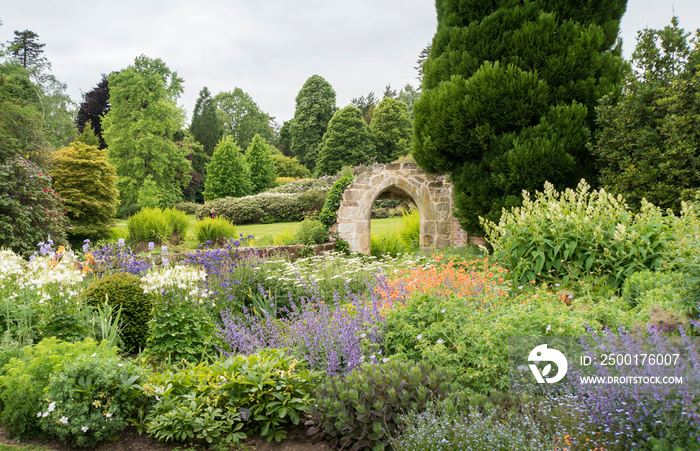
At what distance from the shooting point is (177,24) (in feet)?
24.1

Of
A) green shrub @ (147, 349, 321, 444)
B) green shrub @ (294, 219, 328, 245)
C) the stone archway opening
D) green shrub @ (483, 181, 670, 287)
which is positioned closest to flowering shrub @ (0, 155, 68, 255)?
green shrub @ (294, 219, 328, 245)

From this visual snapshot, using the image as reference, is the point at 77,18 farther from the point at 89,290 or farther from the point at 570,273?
the point at 570,273

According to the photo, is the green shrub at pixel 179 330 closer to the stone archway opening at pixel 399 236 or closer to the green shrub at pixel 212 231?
the stone archway opening at pixel 399 236

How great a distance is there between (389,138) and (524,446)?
29.8 meters

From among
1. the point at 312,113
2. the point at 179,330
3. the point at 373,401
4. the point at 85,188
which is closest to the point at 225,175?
the point at 312,113

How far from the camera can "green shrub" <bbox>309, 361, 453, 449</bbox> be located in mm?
2213

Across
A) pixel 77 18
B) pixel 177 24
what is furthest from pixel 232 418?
pixel 77 18

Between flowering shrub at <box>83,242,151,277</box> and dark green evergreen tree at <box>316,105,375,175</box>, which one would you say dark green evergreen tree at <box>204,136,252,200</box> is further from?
flowering shrub at <box>83,242,151,277</box>

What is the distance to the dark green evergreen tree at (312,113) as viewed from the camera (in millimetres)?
32719

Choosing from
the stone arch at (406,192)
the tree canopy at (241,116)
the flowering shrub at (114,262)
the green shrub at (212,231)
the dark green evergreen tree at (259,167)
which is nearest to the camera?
the flowering shrub at (114,262)

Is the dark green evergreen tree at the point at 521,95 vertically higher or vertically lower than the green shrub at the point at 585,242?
higher

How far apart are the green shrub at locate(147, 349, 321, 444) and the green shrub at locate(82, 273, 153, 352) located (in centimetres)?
194

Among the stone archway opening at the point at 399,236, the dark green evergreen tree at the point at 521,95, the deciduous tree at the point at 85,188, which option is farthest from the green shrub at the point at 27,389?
the deciduous tree at the point at 85,188

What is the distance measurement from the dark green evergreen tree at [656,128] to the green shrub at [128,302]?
606cm
